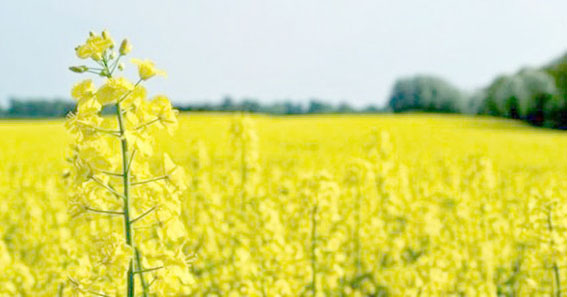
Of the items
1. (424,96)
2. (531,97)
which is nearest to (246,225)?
(531,97)

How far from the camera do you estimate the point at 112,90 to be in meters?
2.39

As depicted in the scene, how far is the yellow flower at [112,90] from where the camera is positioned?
238 cm

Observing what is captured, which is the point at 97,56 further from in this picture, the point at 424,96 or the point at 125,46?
the point at 424,96

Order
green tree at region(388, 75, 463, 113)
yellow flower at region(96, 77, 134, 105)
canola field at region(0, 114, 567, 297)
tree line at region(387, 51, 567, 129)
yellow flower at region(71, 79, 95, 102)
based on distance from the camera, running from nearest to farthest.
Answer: yellow flower at region(96, 77, 134, 105) < yellow flower at region(71, 79, 95, 102) < canola field at region(0, 114, 567, 297) < tree line at region(387, 51, 567, 129) < green tree at region(388, 75, 463, 113)

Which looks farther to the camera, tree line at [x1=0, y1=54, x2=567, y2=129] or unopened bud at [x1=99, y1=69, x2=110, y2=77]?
tree line at [x1=0, y1=54, x2=567, y2=129]

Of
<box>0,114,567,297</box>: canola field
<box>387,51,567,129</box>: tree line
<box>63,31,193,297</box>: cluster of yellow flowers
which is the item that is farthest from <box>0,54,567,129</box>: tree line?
<box>63,31,193,297</box>: cluster of yellow flowers

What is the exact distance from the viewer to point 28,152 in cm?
2125

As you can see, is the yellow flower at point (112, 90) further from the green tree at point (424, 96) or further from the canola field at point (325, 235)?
the green tree at point (424, 96)

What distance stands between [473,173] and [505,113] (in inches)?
1878

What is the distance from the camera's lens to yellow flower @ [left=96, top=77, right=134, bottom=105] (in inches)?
93.6

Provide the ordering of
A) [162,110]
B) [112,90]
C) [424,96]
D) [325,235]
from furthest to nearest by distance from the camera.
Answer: [424,96], [325,235], [162,110], [112,90]

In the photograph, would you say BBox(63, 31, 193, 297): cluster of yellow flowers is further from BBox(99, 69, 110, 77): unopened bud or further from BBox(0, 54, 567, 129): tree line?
BBox(0, 54, 567, 129): tree line

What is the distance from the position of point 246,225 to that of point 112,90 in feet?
15.9

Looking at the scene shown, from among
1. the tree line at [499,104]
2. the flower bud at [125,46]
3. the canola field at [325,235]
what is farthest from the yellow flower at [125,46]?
the tree line at [499,104]
